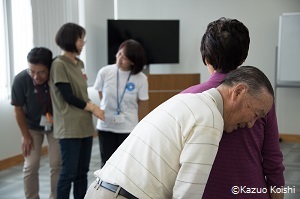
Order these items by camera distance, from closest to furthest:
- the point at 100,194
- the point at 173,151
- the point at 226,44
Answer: the point at 173,151
the point at 100,194
the point at 226,44

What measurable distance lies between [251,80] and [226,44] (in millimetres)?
245

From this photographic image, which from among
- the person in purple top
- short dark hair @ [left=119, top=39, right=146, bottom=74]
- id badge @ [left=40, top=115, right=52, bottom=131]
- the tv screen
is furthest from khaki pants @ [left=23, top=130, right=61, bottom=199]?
the tv screen

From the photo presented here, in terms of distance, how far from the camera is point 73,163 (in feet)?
8.40

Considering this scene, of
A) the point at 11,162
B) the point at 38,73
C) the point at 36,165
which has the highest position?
the point at 38,73

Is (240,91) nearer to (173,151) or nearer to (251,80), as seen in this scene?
(251,80)

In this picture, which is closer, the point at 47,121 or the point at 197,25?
the point at 47,121

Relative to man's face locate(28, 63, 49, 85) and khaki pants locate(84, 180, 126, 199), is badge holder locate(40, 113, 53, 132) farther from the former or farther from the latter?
khaki pants locate(84, 180, 126, 199)

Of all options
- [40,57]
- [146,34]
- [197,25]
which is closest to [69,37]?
[40,57]

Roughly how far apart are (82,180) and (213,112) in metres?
1.96

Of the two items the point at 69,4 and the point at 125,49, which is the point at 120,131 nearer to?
the point at 125,49

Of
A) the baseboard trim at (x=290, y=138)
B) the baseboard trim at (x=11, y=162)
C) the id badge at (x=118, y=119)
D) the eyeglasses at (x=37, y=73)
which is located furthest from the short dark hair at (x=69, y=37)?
the baseboard trim at (x=290, y=138)

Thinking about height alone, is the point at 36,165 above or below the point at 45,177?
above

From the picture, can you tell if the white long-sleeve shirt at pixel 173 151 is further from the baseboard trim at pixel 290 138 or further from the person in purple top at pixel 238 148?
the baseboard trim at pixel 290 138

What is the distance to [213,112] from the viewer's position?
3.43ft
